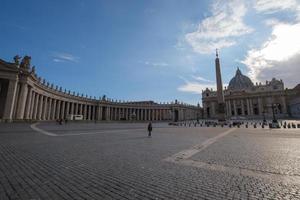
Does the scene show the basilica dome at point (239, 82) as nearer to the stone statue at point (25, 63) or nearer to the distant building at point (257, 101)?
the distant building at point (257, 101)

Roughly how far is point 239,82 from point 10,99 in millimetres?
132926

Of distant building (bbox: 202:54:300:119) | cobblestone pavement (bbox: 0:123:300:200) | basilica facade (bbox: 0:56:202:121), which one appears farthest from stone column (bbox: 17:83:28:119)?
distant building (bbox: 202:54:300:119)

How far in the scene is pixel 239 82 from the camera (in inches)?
5049

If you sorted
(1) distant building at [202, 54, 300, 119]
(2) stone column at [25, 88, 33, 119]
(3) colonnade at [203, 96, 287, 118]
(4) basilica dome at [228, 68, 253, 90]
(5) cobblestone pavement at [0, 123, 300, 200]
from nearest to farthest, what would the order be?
(5) cobblestone pavement at [0, 123, 300, 200] < (2) stone column at [25, 88, 33, 119] < (1) distant building at [202, 54, 300, 119] < (3) colonnade at [203, 96, 287, 118] < (4) basilica dome at [228, 68, 253, 90]

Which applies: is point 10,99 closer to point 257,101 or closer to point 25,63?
point 25,63

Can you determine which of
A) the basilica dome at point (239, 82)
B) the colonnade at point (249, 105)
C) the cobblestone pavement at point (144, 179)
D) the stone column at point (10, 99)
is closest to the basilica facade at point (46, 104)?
the stone column at point (10, 99)

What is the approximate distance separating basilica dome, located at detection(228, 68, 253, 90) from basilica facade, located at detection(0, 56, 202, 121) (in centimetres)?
4662

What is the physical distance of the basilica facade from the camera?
36875mm

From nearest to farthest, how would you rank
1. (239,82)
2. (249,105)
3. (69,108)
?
(69,108), (249,105), (239,82)

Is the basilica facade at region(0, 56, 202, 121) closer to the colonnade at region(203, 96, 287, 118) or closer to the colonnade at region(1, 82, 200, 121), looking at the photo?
the colonnade at region(1, 82, 200, 121)

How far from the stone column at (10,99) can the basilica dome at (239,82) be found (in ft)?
411

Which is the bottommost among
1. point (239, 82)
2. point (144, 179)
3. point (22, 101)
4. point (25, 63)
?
point (144, 179)

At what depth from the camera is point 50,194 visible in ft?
13.2

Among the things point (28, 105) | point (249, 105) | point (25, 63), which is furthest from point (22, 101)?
point (249, 105)
